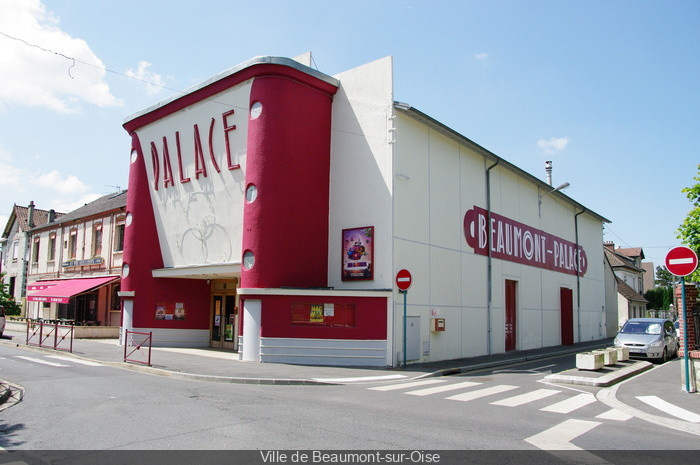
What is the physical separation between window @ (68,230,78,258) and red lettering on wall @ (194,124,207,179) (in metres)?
16.9

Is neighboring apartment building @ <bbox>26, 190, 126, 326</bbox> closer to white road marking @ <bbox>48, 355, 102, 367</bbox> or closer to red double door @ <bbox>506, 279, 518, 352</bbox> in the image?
white road marking @ <bbox>48, 355, 102, 367</bbox>

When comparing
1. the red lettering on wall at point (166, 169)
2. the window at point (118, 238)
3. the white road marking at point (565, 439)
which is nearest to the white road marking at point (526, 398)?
the white road marking at point (565, 439)

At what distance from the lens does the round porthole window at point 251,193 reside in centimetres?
1762

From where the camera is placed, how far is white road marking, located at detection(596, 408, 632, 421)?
355 inches

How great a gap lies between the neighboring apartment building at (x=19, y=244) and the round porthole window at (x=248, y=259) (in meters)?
29.1

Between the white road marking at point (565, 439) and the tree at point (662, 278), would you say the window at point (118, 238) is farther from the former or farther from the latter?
the tree at point (662, 278)

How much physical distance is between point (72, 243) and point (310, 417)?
101 feet

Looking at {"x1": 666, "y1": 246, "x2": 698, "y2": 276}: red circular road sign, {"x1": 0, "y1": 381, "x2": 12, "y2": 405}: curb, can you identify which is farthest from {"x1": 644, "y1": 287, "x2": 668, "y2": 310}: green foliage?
{"x1": 0, "y1": 381, "x2": 12, "y2": 405}: curb

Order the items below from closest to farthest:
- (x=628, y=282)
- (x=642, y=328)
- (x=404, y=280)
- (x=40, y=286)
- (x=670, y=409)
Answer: (x=670, y=409) < (x=404, y=280) < (x=642, y=328) < (x=40, y=286) < (x=628, y=282)

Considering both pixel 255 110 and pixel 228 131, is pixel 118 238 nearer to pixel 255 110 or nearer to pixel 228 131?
pixel 228 131

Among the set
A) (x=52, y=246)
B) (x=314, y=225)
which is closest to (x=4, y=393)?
(x=314, y=225)

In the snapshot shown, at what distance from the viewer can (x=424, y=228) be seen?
1905cm

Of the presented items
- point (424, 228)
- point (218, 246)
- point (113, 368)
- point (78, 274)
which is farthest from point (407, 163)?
point (78, 274)

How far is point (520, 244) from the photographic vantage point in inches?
1026
